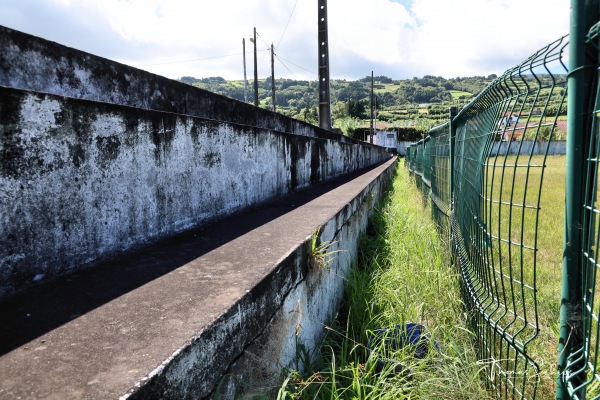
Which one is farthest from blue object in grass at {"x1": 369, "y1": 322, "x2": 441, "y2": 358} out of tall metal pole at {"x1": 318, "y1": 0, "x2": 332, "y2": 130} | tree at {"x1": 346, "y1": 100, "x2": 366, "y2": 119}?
tree at {"x1": 346, "y1": 100, "x2": 366, "y2": 119}

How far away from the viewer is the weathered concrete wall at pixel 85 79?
1.81m

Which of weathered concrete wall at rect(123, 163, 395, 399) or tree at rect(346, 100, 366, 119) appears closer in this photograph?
weathered concrete wall at rect(123, 163, 395, 399)

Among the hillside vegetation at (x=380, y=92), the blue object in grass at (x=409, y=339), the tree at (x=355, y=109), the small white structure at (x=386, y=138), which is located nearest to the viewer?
the blue object in grass at (x=409, y=339)

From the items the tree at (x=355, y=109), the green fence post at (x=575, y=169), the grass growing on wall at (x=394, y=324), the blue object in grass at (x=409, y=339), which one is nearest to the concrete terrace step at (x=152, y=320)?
the grass growing on wall at (x=394, y=324)

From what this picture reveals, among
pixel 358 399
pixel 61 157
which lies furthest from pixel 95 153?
pixel 358 399

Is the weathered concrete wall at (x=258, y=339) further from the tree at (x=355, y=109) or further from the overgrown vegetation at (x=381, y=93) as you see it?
the overgrown vegetation at (x=381, y=93)

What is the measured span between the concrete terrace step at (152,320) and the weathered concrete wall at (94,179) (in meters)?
0.13

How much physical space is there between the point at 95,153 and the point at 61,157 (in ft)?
0.57

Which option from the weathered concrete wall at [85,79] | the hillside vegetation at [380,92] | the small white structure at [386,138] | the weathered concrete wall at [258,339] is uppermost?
the hillside vegetation at [380,92]

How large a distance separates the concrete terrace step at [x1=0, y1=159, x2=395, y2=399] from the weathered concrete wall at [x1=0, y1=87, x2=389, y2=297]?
0.43ft

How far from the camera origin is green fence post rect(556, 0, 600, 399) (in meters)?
1.25

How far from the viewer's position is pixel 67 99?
1.66 metres

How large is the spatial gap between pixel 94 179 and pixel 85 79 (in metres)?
0.75

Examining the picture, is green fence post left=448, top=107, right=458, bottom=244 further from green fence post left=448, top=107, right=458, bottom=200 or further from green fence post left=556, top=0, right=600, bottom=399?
green fence post left=556, top=0, right=600, bottom=399
